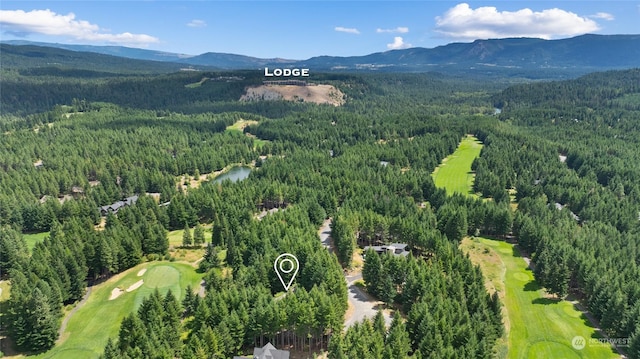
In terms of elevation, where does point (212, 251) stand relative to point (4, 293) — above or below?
above

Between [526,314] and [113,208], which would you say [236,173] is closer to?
[113,208]

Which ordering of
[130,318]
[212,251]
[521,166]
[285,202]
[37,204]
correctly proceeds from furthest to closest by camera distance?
[521,166] → [285,202] → [37,204] → [212,251] → [130,318]

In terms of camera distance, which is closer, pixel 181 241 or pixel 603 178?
pixel 181 241

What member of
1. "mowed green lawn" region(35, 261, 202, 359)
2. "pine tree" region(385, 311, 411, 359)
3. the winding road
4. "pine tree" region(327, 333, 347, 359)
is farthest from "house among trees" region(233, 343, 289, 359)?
"mowed green lawn" region(35, 261, 202, 359)

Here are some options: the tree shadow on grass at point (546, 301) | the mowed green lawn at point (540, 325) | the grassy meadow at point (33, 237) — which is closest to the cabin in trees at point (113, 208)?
the grassy meadow at point (33, 237)

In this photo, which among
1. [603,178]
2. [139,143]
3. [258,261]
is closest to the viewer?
[258,261]

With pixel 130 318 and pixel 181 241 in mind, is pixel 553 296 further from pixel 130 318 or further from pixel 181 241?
pixel 181 241

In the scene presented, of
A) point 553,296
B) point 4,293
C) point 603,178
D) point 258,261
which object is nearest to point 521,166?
point 603,178
